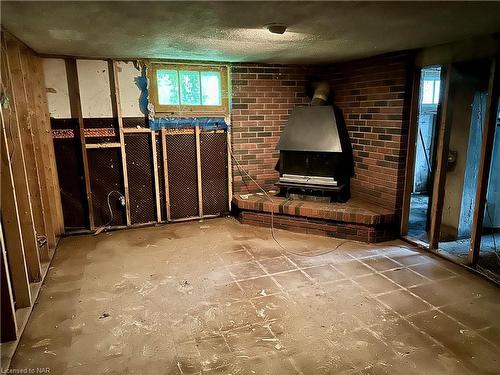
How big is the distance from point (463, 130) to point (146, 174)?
12.7ft

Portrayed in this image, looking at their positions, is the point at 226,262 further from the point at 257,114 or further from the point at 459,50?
the point at 459,50

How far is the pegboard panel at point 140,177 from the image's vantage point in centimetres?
431


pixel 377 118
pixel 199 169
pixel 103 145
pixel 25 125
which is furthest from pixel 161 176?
pixel 377 118

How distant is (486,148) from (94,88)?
4.25 meters

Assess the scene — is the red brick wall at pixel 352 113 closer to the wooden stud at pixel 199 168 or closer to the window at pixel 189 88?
the window at pixel 189 88

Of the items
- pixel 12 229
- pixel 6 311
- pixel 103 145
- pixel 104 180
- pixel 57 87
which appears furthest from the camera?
pixel 104 180

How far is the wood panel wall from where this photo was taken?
7.78ft

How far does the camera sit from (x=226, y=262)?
11.2ft

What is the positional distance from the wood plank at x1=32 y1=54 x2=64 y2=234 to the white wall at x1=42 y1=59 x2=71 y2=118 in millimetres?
50

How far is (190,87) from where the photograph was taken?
4465 mm

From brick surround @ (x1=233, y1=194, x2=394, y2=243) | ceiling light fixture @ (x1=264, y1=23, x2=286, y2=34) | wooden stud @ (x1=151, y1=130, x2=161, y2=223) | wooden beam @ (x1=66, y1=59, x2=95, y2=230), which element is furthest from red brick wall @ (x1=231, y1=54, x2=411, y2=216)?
wooden beam @ (x1=66, y1=59, x2=95, y2=230)

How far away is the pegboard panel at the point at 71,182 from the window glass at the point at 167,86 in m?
1.18

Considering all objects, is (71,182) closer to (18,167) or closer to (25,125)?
(25,125)

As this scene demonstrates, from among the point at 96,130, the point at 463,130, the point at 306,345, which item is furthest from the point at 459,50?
the point at 96,130
